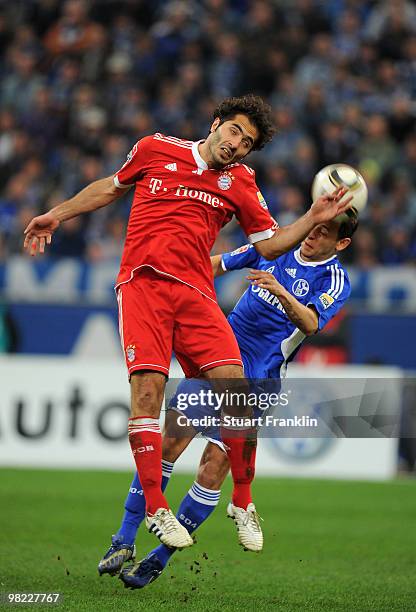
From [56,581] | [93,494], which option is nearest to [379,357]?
[93,494]

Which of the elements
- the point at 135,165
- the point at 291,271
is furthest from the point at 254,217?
the point at 135,165

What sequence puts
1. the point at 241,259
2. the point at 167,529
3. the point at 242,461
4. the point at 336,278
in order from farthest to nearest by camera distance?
the point at 241,259 → the point at 336,278 → the point at 242,461 → the point at 167,529

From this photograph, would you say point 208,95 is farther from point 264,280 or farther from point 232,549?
point 264,280

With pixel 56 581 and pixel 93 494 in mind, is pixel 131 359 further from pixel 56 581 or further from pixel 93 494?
pixel 93 494

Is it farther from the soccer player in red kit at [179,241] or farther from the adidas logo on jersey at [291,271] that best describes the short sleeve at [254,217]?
the adidas logo on jersey at [291,271]

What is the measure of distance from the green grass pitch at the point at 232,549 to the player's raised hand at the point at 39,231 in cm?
201

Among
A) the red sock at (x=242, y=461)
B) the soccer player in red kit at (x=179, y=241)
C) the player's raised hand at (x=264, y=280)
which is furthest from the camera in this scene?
the red sock at (x=242, y=461)

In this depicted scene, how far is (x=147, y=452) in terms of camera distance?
6.16 meters

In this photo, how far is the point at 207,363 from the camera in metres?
6.31

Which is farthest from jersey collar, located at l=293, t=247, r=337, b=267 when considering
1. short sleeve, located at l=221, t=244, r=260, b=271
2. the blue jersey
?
short sleeve, located at l=221, t=244, r=260, b=271

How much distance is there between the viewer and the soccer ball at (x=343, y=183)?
6.73m

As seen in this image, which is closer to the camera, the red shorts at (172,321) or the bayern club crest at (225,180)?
the red shorts at (172,321)

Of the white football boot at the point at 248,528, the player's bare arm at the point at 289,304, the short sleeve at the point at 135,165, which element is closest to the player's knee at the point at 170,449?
the white football boot at the point at 248,528

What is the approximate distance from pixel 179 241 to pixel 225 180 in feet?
1.54
